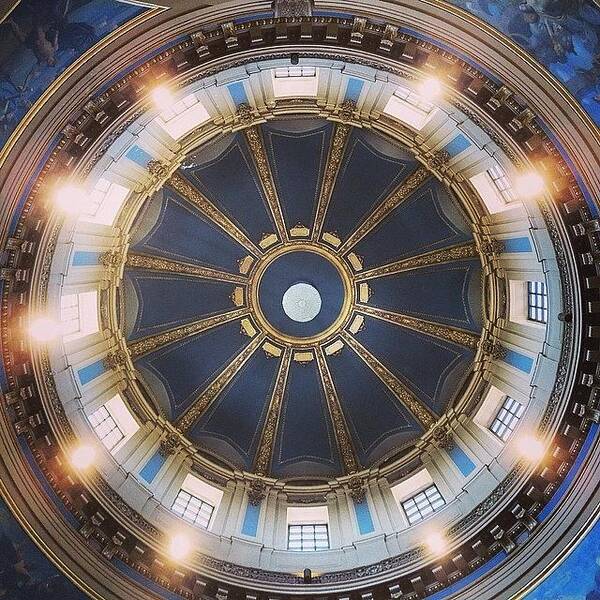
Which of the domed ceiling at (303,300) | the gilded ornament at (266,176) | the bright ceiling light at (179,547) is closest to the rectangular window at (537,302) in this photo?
the domed ceiling at (303,300)

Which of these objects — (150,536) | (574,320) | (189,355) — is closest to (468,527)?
(574,320)

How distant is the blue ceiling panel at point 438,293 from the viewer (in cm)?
2380

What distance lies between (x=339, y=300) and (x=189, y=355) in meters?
7.02

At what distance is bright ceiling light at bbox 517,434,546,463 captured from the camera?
16.4m

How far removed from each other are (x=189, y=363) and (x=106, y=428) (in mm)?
6166

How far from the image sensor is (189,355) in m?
25.7

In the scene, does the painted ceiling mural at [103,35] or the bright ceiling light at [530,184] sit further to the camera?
the bright ceiling light at [530,184]

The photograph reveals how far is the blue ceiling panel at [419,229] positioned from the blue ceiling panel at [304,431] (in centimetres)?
582

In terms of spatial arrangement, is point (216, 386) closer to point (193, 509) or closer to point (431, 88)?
point (193, 509)

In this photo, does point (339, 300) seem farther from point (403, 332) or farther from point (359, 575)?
point (359, 575)

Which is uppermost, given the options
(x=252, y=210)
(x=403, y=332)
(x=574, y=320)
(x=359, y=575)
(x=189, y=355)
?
(x=252, y=210)

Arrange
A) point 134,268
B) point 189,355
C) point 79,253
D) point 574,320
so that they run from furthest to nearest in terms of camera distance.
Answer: point 189,355 → point 134,268 → point 79,253 → point 574,320

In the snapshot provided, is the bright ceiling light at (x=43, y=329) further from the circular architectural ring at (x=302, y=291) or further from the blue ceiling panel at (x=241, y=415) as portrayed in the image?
the circular architectural ring at (x=302, y=291)

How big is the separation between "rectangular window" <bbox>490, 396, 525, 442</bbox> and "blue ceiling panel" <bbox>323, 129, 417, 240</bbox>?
968 cm
